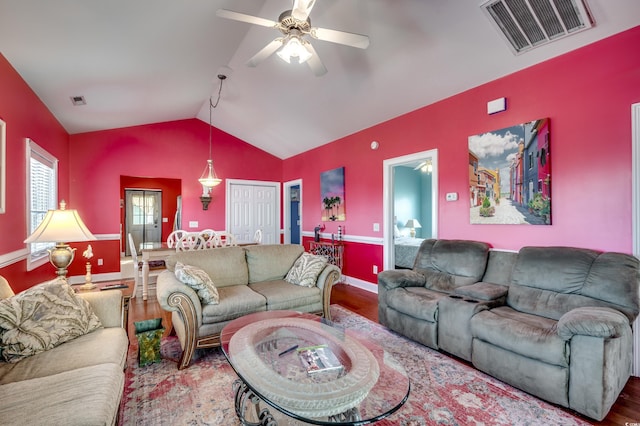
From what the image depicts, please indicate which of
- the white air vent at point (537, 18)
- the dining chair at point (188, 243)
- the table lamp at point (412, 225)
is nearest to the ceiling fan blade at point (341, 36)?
the white air vent at point (537, 18)

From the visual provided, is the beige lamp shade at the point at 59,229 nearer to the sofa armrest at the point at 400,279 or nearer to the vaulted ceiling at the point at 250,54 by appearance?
the vaulted ceiling at the point at 250,54

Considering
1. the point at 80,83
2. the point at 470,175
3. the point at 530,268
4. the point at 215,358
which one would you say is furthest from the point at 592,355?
the point at 80,83

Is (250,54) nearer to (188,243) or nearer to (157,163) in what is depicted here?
(188,243)

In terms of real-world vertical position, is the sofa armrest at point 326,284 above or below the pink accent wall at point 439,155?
below

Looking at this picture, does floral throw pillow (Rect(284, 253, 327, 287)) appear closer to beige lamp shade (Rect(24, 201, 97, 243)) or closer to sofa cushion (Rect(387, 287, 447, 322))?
sofa cushion (Rect(387, 287, 447, 322))

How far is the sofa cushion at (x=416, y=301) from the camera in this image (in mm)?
2670

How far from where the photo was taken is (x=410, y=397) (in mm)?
2023

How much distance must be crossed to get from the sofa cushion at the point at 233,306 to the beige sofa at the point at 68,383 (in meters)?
0.65

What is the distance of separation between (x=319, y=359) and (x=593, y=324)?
5.32 ft

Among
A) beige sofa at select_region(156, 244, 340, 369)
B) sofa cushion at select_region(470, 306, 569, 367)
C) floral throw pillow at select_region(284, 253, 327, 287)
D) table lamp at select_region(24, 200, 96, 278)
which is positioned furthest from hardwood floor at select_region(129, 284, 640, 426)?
table lamp at select_region(24, 200, 96, 278)

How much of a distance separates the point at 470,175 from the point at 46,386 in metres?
3.80

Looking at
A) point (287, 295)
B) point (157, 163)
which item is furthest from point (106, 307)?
point (157, 163)

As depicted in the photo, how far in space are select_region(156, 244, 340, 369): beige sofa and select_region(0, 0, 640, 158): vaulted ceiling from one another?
83.6 inches

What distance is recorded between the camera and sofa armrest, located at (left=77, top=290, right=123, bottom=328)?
2135 millimetres
